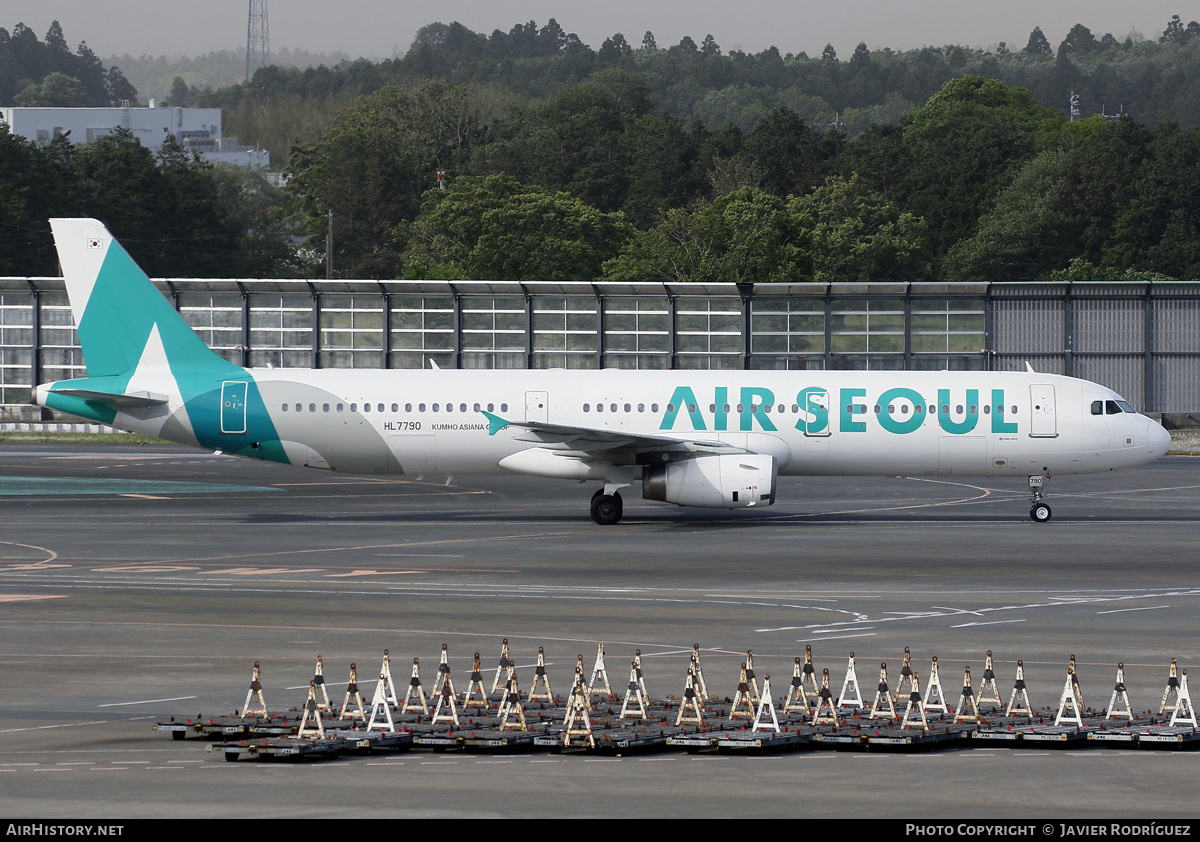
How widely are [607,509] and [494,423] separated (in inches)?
179

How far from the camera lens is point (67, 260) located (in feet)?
158

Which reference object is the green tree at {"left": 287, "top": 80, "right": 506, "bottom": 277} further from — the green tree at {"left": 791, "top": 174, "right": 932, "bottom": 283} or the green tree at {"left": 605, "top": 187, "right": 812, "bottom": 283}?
the green tree at {"left": 605, "top": 187, "right": 812, "bottom": 283}

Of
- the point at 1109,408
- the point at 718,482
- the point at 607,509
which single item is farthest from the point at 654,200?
the point at 718,482

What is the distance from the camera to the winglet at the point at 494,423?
46.5 m

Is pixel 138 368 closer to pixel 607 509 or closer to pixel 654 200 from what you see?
pixel 607 509

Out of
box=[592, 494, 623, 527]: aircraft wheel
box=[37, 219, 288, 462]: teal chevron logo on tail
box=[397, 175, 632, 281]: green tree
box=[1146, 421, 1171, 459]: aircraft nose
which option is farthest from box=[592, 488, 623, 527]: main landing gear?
box=[397, 175, 632, 281]: green tree

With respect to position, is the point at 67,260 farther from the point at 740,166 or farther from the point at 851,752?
the point at 740,166

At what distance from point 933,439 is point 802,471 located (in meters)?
4.29

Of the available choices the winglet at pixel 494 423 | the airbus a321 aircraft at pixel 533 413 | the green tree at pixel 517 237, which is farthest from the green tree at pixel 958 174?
the winglet at pixel 494 423

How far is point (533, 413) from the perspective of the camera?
47.9 meters

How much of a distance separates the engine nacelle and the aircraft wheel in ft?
5.56

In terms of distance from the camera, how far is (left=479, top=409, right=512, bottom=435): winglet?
153ft

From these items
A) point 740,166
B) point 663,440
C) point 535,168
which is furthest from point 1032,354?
point 535,168

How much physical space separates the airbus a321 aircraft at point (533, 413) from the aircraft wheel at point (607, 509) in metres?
0.04
